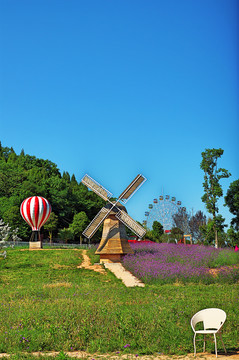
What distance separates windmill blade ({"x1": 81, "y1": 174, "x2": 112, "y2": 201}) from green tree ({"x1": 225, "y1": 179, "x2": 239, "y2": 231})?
15.5 m

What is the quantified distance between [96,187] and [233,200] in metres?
16.6

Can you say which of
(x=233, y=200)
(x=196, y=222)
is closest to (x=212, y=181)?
(x=233, y=200)

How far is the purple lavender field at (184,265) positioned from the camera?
65.6 feet

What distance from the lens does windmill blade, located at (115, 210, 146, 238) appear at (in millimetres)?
26648

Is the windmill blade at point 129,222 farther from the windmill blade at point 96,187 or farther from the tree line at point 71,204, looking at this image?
the tree line at point 71,204

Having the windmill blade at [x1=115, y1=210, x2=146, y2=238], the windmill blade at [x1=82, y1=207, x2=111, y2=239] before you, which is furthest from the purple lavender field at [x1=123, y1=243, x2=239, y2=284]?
the windmill blade at [x1=82, y1=207, x2=111, y2=239]

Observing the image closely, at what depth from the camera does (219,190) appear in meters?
35.8

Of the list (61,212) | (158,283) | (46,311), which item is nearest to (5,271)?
(158,283)

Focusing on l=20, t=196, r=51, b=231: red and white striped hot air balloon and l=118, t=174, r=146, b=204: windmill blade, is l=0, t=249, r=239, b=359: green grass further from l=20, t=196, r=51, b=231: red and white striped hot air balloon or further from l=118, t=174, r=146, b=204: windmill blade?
l=20, t=196, r=51, b=231: red and white striped hot air balloon

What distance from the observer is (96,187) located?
28812 millimetres

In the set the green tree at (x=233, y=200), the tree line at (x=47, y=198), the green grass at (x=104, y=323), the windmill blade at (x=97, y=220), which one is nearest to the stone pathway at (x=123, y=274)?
the windmill blade at (x=97, y=220)

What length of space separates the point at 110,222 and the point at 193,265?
7.08 m

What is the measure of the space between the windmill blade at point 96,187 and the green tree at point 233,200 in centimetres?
1550

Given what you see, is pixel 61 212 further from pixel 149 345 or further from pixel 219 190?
pixel 149 345
